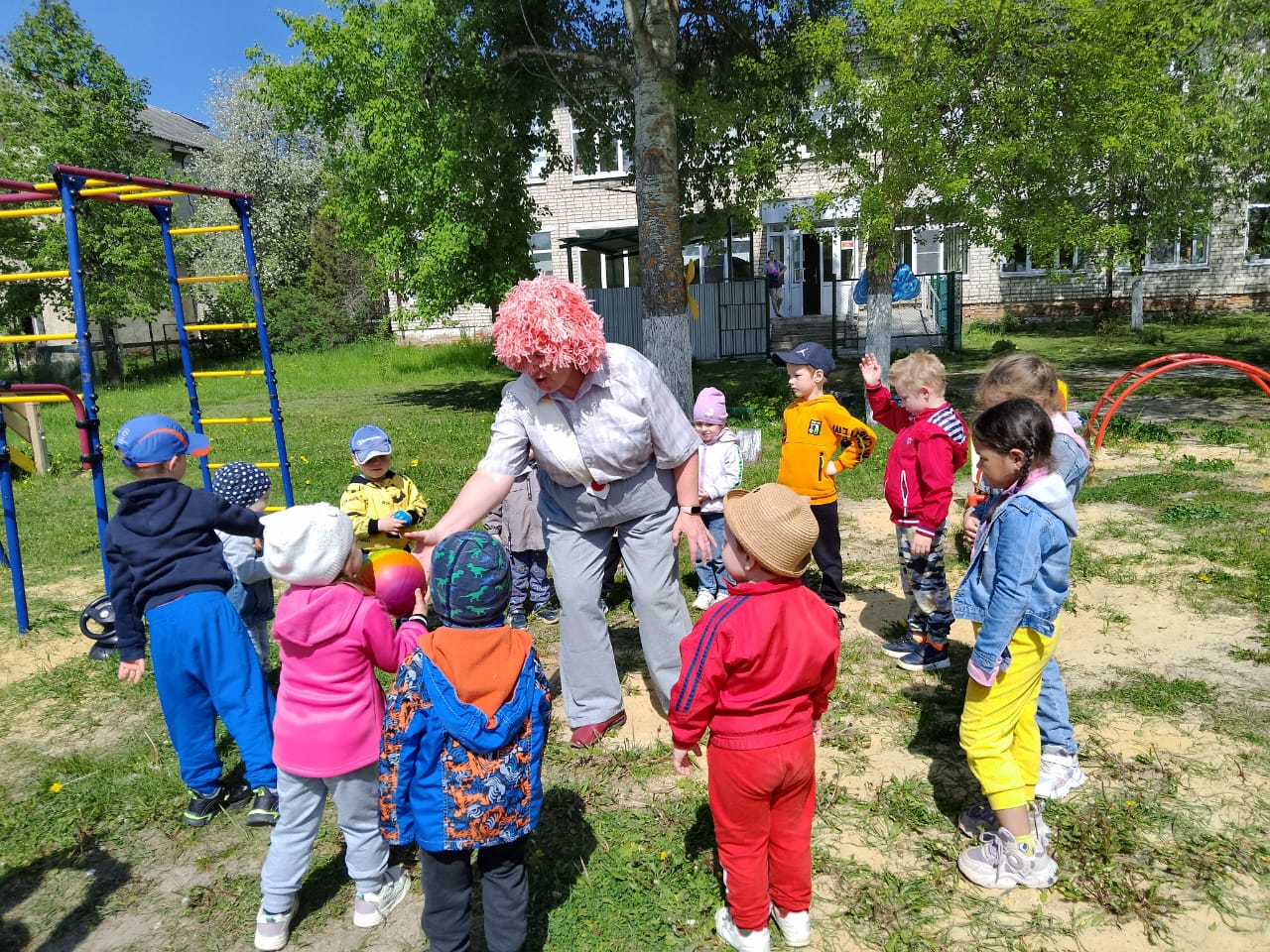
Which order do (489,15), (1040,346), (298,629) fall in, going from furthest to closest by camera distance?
(1040,346) < (489,15) < (298,629)

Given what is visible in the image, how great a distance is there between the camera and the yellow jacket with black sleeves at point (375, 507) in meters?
4.43

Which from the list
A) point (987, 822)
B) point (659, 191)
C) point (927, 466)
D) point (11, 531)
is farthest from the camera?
point (659, 191)

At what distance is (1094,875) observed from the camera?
2.85 metres

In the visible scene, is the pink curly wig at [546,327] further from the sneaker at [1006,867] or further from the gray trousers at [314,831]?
the sneaker at [1006,867]

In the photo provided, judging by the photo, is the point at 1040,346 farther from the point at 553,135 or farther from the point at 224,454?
the point at 224,454

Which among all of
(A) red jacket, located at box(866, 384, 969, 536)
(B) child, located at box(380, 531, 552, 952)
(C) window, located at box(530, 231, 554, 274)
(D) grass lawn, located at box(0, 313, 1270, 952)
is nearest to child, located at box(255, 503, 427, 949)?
(D) grass lawn, located at box(0, 313, 1270, 952)

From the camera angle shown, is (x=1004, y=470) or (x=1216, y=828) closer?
(x=1004, y=470)

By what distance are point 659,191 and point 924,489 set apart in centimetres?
679

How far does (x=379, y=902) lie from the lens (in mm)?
2814

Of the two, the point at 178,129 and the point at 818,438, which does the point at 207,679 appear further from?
the point at 178,129

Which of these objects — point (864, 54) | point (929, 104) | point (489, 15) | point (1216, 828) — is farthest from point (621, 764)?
point (489, 15)

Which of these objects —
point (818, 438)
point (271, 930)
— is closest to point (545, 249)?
point (818, 438)

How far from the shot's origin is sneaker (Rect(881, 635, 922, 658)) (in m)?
4.61

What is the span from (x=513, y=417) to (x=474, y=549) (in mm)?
1296
